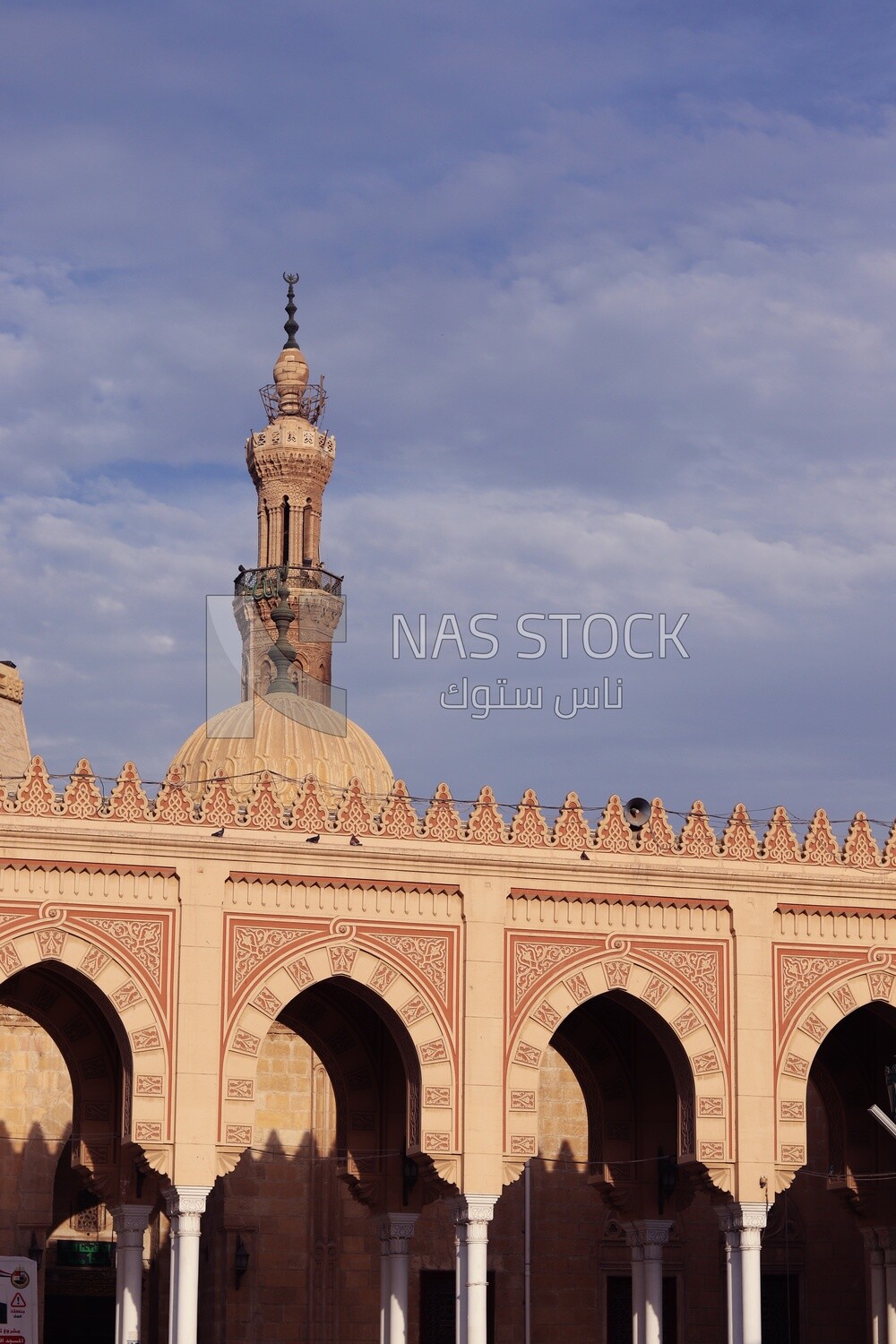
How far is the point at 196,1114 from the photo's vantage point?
24.0 m

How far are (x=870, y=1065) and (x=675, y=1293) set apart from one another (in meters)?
5.50

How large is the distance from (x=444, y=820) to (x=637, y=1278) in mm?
5811

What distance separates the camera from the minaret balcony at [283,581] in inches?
1799

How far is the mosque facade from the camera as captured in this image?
24.2 meters

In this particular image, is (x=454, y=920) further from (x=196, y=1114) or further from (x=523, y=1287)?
(x=523, y=1287)

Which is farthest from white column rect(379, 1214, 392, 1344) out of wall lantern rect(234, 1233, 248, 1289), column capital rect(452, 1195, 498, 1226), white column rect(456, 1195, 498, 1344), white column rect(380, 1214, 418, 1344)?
wall lantern rect(234, 1233, 248, 1289)

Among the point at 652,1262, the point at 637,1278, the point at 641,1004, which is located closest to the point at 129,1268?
the point at 637,1278

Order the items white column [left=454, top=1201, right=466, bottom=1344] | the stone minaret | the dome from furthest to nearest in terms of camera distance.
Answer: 1. the dome
2. the stone minaret
3. white column [left=454, top=1201, right=466, bottom=1344]

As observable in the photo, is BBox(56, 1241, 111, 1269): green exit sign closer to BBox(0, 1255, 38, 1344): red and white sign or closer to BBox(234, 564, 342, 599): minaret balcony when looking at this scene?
BBox(0, 1255, 38, 1344): red and white sign

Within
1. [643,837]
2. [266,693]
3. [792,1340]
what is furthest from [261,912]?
[266,693]

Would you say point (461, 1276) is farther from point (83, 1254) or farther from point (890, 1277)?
point (83, 1254)

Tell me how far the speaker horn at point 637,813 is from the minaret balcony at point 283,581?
65.6 feet

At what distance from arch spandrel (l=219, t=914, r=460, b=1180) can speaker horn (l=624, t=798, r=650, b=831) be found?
2407 millimetres

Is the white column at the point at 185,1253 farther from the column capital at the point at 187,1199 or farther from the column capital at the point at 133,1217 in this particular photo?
the column capital at the point at 133,1217
